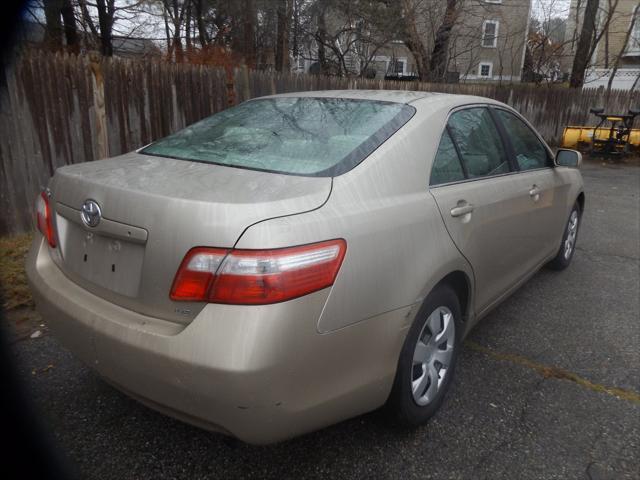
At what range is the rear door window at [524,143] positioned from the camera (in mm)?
3389

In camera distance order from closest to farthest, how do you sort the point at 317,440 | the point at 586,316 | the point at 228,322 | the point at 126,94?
the point at 228,322 → the point at 317,440 → the point at 586,316 → the point at 126,94

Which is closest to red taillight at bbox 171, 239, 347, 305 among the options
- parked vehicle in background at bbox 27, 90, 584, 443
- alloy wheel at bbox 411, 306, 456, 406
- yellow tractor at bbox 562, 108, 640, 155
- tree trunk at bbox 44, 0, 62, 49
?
parked vehicle in background at bbox 27, 90, 584, 443

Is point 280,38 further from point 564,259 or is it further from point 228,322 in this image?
point 228,322

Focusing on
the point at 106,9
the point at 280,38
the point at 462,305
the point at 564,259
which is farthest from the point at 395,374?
the point at 106,9

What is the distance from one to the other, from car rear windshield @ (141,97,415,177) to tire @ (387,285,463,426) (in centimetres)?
78

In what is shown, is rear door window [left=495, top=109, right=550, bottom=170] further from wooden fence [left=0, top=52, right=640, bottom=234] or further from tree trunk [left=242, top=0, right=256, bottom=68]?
tree trunk [left=242, top=0, right=256, bottom=68]

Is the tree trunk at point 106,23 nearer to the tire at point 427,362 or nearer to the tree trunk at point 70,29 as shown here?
the tree trunk at point 70,29

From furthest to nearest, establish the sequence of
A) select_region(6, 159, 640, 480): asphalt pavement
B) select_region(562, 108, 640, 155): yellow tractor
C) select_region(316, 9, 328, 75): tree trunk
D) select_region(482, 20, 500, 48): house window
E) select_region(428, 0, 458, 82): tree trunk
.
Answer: select_region(316, 9, 328, 75): tree trunk
select_region(482, 20, 500, 48): house window
select_region(562, 108, 640, 155): yellow tractor
select_region(428, 0, 458, 82): tree trunk
select_region(6, 159, 640, 480): asphalt pavement

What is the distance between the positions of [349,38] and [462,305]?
1392 centimetres

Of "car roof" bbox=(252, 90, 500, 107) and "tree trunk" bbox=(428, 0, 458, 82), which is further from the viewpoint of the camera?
"tree trunk" bbox=(428, 0, 458, 82)

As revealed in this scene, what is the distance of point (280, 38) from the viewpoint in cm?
1495

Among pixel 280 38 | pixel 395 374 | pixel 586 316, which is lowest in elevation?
pixel 586 316

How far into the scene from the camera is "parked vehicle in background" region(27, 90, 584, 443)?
1634 millimetres

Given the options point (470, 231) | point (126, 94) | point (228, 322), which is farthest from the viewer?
point (126, 94)
